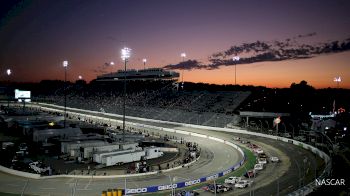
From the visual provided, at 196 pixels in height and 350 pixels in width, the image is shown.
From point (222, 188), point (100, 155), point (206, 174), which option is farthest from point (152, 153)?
point (222, 188)

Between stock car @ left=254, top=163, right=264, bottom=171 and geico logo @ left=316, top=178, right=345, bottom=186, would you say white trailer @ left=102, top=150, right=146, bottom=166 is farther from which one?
geico logo @ left=316, top=178, right=345, bottom=186

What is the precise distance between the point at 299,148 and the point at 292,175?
18.8 meters

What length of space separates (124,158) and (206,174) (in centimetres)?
1210

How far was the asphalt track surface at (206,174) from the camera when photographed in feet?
110

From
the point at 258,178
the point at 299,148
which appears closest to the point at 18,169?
the point at 258,178

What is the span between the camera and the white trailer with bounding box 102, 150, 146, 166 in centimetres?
4491

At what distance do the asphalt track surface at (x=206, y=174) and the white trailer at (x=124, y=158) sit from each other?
6879mm

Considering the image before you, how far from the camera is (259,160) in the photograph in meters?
47.6

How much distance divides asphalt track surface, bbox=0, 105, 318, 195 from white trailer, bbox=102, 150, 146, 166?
6879 mm

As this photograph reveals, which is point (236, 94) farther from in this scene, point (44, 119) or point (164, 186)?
point (164, 186)

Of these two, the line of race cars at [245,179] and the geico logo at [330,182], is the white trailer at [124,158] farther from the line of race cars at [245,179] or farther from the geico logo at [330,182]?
the geico logo at [330,182]

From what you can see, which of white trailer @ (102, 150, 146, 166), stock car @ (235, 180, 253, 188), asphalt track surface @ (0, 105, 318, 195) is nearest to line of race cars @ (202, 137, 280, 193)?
stock car @ (235, 180, 253, 188)

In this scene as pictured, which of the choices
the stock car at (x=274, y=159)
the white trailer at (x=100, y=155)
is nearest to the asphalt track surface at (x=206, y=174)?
the stock car at (x=274, y=159)

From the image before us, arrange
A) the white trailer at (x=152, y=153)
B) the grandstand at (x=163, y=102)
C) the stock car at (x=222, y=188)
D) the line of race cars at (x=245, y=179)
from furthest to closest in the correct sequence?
1. the grandstand at (x=163, y=102)
2. the white trailer at (x=152, y=153)
3. the line of race cars at (x=245, y=179)
4. the stock car at (x=222, y=188)
